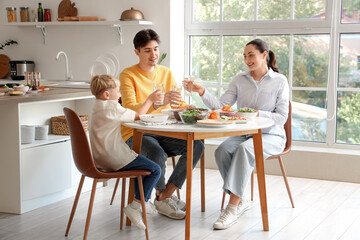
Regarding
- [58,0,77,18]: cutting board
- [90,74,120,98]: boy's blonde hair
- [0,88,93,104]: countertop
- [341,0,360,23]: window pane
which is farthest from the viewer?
[58,0,77,18]: cutting board

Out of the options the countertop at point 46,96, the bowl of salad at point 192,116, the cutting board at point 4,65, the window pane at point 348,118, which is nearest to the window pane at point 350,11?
the window pane at point 348,118

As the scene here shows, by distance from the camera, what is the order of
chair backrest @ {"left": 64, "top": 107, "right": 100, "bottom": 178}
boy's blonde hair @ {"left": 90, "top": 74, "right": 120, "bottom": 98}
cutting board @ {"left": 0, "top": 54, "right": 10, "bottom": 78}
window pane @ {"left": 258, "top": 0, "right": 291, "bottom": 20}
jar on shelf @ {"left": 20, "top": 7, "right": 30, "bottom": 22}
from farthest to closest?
cutting board @ {"left": 0, "top": 54, "right": 10, "bottom": 78} → jar on shelf @ {"left": 20, "top": 7, "right": 30, "bottom": 22} → window pane @ {"left": 258, "top": 0, "right": 291, "bottom": 20} → boy's blonde hair @ {"left": 90, "top": 74, "right": 120, "bottom": 98} → chair backrest @ {"left": 64, "top": 107, "right": 100, "bottom": 178}

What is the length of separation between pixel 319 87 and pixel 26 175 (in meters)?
2.63

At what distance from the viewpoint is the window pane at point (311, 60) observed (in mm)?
4637

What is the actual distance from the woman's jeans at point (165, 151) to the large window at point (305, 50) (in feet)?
5.48

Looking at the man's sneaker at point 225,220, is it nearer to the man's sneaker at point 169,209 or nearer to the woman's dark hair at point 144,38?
the man's sneaker at point 169,209

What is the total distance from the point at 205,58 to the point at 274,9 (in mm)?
806

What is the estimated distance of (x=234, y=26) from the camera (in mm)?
4941

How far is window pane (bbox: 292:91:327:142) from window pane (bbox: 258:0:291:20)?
0.70 meters

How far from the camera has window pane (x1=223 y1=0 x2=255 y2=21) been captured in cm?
488

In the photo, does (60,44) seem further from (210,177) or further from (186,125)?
(186,125)

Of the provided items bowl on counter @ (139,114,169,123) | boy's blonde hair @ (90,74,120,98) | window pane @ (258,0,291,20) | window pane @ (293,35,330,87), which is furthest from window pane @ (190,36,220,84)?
boy's blonde hair @ (90,74,120,98)

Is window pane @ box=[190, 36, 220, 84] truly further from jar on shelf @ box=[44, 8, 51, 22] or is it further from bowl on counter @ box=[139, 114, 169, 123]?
bowl on counter @ box=[139, 114, 169, 123]

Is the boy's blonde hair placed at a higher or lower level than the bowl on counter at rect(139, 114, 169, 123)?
higher
